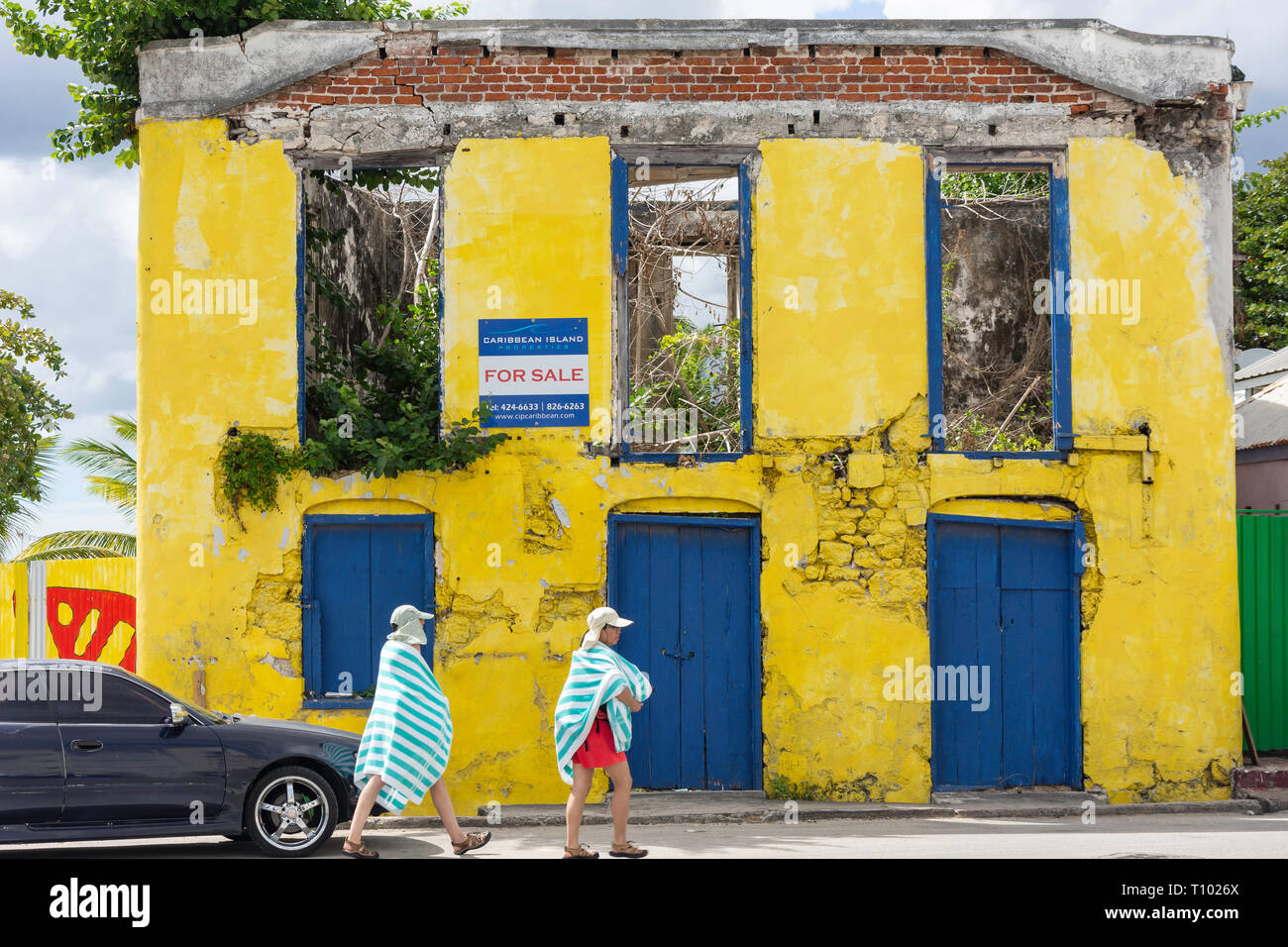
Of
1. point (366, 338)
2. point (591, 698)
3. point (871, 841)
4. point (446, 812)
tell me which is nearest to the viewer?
point (591, 698)

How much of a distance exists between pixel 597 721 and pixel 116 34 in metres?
7.80

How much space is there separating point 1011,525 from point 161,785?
726cm

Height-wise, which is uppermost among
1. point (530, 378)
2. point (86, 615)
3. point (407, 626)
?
point (530, 378)

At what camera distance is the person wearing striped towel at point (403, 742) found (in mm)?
7535

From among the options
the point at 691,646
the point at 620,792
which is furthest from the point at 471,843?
the point at 691,646

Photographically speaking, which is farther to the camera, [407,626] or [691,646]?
[691,646]

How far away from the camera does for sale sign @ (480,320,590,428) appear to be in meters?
10.5

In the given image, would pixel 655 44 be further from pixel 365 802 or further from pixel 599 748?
pixel 365 802

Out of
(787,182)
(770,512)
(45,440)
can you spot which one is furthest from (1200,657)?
(45,440)

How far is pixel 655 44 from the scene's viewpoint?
10664mm

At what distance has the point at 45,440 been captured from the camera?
18.2 m

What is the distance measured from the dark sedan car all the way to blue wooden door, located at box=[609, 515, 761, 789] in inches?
122

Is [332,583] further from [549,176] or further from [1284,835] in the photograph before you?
[1284,835]

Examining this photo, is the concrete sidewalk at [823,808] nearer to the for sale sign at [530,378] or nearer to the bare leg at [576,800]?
the bare leg at [576,800]
